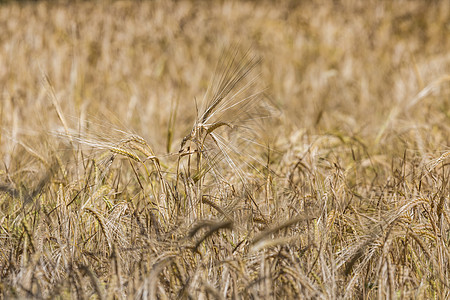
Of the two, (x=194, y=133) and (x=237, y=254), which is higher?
(x=194, y=133)

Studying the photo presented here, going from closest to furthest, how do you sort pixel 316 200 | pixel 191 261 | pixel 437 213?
pixel 191 261 → pixel 437 213 → pixel 316 200

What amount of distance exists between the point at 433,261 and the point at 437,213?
10.3 inches

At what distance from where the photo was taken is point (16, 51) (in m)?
5.11

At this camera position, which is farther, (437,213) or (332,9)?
(332,9)

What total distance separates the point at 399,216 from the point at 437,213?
0.80 ft

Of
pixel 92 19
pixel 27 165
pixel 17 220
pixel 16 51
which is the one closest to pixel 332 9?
pixel 92 19

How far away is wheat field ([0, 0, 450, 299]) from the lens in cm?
149

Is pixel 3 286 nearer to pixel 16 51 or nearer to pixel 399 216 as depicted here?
pixel 399 216

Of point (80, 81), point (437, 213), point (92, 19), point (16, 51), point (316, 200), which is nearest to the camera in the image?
point (437, 213)

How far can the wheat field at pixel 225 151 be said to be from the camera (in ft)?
4.89

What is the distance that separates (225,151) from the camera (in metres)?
1.60

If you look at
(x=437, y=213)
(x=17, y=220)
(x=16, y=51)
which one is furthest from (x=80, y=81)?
(x=437, y=213)

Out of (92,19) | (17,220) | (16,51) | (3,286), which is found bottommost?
(3,286)

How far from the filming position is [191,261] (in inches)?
62.9
